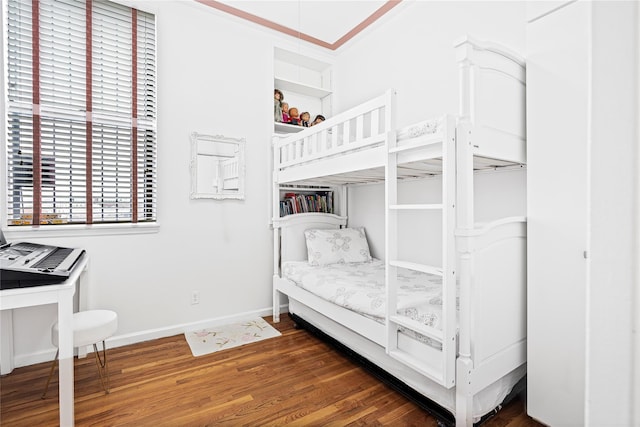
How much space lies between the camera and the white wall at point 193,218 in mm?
2531

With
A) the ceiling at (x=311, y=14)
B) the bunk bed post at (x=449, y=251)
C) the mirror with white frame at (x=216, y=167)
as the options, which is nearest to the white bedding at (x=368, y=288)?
the bunk bed post at (x=449, y=251)

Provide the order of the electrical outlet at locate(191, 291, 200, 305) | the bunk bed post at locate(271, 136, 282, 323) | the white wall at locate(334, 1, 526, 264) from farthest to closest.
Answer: the bunk bed post at locate(271, 136, 282, 323), the electrical outlet at locate(191, 291, 200, 305), the white wall at locate(334, 1, 526, 264)

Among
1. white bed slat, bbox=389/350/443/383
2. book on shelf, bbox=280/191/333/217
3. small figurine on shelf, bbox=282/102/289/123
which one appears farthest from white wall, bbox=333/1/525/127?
white bed slat, bbox=389/350/443/383

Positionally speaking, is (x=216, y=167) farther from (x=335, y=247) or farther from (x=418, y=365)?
(x=418, y=365)

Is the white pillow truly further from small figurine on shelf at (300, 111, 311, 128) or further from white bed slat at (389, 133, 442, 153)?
white bed slat at (389, 133, 442, 153)

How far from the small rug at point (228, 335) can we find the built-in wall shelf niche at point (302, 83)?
2037 millimetres

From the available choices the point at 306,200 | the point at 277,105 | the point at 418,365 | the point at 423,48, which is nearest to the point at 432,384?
the point at 418,365

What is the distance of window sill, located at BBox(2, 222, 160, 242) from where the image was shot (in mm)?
2201

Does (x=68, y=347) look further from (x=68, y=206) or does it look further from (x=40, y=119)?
(x=40, y=119)

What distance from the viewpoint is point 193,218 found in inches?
112

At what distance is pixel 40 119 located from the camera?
2.27m

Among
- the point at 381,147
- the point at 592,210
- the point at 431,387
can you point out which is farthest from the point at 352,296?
the point at 592,210

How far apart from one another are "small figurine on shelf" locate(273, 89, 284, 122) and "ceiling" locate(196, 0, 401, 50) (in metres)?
0.62

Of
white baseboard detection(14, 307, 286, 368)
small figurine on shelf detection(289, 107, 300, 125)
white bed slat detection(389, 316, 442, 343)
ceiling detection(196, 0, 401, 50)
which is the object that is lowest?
white baseboard detection(14, 307, 286, 368)
